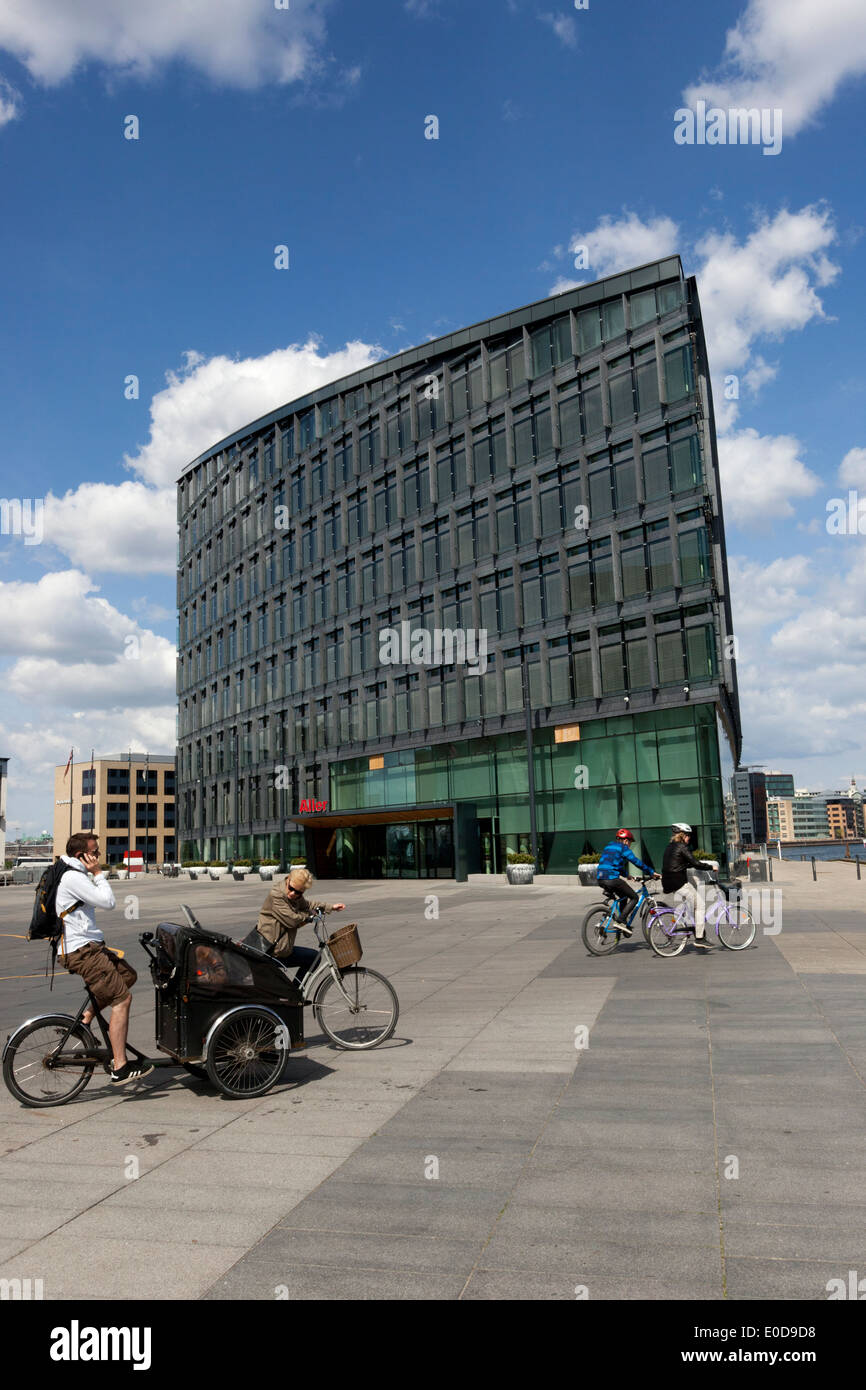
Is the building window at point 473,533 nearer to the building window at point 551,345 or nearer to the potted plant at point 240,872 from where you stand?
the building window at point 551,345

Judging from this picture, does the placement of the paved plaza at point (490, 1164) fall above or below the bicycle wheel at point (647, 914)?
below

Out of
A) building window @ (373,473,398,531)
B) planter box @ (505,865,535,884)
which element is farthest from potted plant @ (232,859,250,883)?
planter box @ (505,865,535,884)

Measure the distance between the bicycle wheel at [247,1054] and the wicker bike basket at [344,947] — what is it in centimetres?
122

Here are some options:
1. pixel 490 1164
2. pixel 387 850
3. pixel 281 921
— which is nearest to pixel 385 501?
pixel 387 850

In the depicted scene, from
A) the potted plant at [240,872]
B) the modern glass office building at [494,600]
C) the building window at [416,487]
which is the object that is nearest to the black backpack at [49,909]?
the modern glass office building at [494,600]

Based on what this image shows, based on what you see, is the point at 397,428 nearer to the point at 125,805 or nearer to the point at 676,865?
the point at 676,865

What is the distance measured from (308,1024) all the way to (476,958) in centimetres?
576

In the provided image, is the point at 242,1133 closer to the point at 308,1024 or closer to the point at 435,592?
the point at 308,1024

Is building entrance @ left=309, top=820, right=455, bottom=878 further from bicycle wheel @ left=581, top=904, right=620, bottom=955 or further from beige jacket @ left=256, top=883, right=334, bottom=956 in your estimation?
beige jacket @ left=256, top=883, right=334, bottom=956

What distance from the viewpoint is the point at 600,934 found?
50.6ft

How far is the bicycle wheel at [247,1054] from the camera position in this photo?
7301 mm

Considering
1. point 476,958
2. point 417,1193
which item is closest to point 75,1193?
point 417,1193

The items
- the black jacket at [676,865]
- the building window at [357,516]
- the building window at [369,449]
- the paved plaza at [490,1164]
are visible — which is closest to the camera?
the paved plaza at [490,1164]

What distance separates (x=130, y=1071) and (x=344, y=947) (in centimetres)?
207
